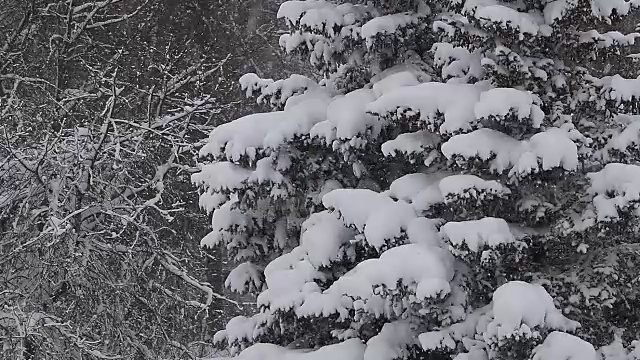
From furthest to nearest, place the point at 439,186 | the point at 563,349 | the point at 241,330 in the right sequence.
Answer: the point at 241,330
the point at 439,186
the point at 563,349

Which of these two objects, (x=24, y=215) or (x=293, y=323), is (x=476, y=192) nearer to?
(x=293, y=323)

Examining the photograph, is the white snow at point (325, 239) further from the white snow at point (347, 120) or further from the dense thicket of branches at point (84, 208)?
the dense thicket of branches at point (84, 208)

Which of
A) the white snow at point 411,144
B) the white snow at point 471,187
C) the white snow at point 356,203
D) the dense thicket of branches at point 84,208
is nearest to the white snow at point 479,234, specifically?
the white snow at point 471,187

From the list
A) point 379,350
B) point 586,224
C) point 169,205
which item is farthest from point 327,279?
point 169,205

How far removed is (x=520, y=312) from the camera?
3.67 meters

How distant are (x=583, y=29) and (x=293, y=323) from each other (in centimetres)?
252

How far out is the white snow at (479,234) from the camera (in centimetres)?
392

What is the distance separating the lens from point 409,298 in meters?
3.92

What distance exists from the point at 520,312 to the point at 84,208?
5.16 metres

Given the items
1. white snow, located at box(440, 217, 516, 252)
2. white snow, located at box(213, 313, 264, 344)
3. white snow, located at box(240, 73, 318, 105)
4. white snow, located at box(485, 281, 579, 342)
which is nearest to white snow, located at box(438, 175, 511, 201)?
white snow, located at box(440, 217, 516, 252)

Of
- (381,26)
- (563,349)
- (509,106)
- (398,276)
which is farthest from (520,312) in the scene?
(381,26)

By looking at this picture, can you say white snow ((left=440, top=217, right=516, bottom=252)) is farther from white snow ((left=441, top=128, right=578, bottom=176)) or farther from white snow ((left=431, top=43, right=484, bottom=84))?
white snow ((left=431, top=43, right=484, bottom=84))

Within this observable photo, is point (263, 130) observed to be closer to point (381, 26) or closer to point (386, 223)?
point (381, 26)

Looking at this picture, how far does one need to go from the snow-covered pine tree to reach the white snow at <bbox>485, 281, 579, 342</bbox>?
10mm
